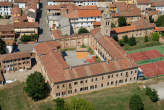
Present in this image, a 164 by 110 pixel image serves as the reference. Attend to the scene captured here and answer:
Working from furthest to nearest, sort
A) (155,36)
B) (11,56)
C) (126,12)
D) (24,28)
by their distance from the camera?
(126,12) → (155,36) → (24,28) → (11,56)

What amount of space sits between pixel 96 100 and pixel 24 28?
47528 mm

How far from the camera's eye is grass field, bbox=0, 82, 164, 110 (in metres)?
75.9

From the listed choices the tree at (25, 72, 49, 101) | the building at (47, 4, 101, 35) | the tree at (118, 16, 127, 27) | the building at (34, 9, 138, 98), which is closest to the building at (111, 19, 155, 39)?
the tree at (118, 16, 127, 27)

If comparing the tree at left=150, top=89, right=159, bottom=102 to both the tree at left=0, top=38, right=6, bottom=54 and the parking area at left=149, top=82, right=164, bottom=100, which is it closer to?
the parking area at left=149, top=82, right=164, bottom=100

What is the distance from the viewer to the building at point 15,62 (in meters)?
88.3

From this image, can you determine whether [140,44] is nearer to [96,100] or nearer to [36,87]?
[96,100]

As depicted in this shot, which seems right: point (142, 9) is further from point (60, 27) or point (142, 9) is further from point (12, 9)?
point (12, 9)

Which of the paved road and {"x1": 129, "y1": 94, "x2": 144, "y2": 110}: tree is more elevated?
the paved road

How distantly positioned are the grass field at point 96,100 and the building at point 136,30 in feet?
106

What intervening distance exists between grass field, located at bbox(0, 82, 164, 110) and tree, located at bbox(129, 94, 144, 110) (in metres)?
2.68

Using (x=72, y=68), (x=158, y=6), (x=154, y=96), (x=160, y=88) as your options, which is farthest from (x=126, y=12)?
(x=154, y=96)

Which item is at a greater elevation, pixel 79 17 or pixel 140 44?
pixel 79 17

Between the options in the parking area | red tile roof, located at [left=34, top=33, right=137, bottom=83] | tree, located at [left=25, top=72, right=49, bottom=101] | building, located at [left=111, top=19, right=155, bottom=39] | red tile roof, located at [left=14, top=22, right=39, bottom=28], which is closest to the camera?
tree, located at [left=25, top=72, right=49, bottom=101]

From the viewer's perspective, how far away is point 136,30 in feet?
370
